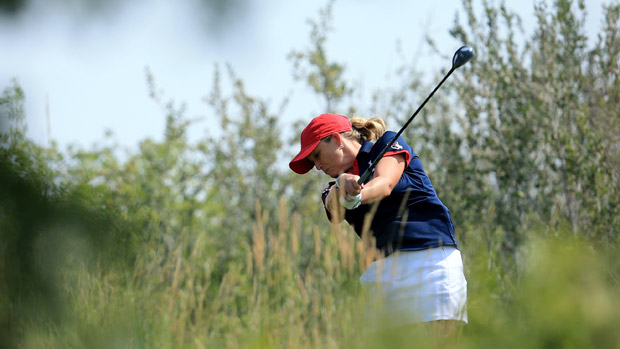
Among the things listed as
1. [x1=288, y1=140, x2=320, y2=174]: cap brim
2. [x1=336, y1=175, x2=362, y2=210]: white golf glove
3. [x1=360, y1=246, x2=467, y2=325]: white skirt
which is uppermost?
[x1=288, y1=140, x2=320, y2=174]: cap brim

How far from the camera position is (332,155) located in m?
3.16

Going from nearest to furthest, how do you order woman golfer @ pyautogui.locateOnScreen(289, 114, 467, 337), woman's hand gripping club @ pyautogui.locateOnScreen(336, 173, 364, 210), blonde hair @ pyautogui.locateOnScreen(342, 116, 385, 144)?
woman's hand gripping club @ pyautogui.locateOnScreen(336, 173, 364, 210), woman golfer @ pyautogui.locateOnScreen(289, 114, 467, 337), blonde hair @ pyautogui.locateOnScreen(342, 116, 385, 144)

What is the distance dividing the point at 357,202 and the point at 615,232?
128 inches

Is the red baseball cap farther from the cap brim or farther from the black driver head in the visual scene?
the black driver head

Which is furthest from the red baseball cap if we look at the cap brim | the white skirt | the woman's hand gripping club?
the white skirt

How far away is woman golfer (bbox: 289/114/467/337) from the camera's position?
8.93ft

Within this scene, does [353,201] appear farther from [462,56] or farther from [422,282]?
[462,56]

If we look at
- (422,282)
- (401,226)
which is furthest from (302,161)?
(422,282)

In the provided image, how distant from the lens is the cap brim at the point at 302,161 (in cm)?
316

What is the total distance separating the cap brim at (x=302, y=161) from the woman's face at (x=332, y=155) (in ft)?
0.10

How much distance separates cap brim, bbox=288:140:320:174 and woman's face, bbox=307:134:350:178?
0.03m

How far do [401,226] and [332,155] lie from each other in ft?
1.63

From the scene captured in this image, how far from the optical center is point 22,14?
96 centimetres

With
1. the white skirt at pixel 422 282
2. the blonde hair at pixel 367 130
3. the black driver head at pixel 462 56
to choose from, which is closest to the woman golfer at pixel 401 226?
the white skirt at pixel 422 282
